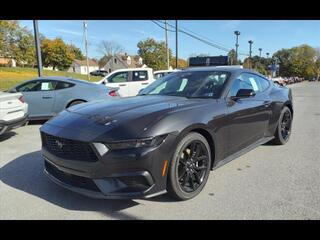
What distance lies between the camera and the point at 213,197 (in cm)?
363

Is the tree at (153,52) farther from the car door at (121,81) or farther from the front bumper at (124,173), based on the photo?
the front bumper at (124,173)

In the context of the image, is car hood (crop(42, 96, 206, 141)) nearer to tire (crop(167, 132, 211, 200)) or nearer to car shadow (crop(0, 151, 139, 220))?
tire (crop(167, 132, 211, 200))

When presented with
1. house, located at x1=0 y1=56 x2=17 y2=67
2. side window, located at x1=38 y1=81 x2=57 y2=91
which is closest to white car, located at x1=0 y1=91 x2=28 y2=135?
side window, located at x1=38 y1=81 x2=57 y2=91

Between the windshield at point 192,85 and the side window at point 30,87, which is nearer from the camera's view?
the windshield at point 192,85

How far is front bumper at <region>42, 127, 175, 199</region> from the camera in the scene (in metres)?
3.05

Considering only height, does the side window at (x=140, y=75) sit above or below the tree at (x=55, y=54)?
below

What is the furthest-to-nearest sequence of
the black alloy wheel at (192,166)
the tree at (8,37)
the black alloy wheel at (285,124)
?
the tree at (8,37), the black alloy wheel at (285,124), the black alloy wheel at (192,166)

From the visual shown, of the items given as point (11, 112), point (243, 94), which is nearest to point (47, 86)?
point (11, 112)

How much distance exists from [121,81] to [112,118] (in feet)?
33.1

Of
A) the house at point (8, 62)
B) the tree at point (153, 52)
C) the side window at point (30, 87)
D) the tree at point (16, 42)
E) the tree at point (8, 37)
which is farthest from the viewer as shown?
the tree at point (153, 52)

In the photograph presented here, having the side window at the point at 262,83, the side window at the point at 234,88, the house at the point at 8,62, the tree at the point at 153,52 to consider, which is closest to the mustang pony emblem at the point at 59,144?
the side window at the point at 234,88

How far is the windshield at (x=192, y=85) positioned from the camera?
4372 millimetres

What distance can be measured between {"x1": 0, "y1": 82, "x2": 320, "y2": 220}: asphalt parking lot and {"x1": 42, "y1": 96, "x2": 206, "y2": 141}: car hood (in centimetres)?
79
